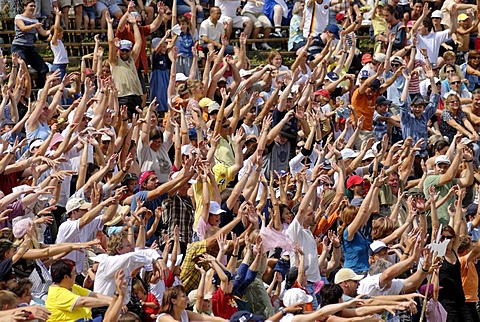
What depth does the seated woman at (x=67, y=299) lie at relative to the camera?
13.8m

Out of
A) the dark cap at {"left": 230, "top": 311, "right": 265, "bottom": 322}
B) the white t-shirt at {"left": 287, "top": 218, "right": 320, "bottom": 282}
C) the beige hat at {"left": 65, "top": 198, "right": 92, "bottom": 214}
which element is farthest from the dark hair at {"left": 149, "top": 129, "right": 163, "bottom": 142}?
the dark cap at {"left": 230, "top": 311, "right": 265, "bottom": 322}

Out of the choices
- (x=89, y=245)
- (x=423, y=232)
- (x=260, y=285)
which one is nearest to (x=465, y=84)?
(x=423, y=232)

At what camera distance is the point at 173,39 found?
74.0ft

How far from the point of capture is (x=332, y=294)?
1492 centimetres

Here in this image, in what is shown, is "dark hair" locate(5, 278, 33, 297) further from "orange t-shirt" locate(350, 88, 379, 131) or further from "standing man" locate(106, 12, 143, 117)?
"orange t-shirt" locate(350, 88, 379, 131)

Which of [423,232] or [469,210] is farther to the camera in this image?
[469,210]

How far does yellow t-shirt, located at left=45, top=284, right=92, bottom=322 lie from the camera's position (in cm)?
1381

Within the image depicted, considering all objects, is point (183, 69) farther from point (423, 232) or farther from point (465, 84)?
point (423, 232)

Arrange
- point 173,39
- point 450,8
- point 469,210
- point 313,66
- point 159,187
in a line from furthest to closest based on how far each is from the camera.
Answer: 1. point 450,8
2. point 313,66
3. point 173,39
4. point 469,210
5. point 159,187

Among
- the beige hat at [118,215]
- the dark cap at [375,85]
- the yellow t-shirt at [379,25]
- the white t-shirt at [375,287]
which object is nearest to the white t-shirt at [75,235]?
the beige hat at [118,215]

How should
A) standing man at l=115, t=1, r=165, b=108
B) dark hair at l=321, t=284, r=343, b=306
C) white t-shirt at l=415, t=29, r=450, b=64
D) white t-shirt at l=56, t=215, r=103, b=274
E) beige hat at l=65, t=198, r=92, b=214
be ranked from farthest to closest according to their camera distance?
white t-shirt at l=415, t=29, r=450, b=64 → standing man at l=115, t=1, r=165, b=108 → beige hat at l=65, t=198, r=92, b=214 → white t-shirt at l=56, t=215, r=103, b=274 → dark hair at l=321, t=284, r=343, b=306

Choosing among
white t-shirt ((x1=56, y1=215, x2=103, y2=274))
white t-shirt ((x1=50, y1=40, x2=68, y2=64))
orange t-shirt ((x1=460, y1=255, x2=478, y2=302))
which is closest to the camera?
white t-shirt ((x1=56, y1=215, x2=103, y2=274))

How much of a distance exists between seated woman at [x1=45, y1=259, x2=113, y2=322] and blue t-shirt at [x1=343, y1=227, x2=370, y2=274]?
14.0 feet

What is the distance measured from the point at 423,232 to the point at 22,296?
5.78 m
